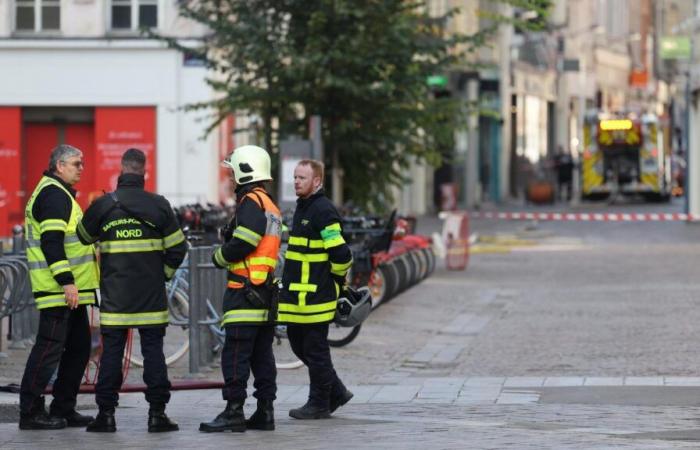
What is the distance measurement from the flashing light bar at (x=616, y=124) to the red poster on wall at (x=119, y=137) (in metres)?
24.5

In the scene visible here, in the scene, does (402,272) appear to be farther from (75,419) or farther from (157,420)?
(157,420)

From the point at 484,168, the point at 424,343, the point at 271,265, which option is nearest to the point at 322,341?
the point at 271,265

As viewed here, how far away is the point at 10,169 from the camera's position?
34.8 metres

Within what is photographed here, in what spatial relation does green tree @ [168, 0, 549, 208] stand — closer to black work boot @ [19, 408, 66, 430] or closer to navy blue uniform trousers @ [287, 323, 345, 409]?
navy blue uniform trousers @ [287, 323, 345, 409]

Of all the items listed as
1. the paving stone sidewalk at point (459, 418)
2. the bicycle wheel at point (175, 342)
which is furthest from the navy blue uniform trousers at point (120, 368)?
the bicycle wheel at point (175, 342)

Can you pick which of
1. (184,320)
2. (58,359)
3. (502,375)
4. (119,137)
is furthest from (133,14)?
(58,359)

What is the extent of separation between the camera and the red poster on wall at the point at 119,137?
1368 inches

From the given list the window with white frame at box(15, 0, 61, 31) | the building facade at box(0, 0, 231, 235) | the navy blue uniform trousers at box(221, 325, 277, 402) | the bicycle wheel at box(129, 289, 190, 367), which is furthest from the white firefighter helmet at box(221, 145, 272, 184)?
the window with white frame at box(15, 0, 61, 31)

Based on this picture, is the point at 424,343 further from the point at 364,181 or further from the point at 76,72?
the point at 76,72

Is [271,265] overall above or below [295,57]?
below

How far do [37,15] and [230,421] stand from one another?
81.6 ft

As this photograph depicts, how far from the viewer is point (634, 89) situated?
92188mm

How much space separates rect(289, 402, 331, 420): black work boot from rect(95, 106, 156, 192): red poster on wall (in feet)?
75.8

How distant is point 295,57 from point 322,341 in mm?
12969
